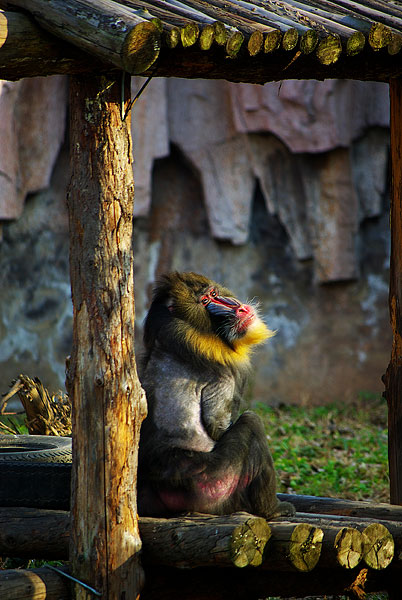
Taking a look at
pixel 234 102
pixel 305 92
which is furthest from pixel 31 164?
pixel 305 92

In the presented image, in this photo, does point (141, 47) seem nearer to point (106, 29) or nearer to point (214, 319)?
point (106, 29)

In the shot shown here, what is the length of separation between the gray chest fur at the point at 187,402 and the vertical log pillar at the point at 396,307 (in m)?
1.07

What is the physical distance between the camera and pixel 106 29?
11.0 feet

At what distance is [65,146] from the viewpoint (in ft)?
35.2

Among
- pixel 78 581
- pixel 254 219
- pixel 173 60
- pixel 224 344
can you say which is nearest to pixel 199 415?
pixel 224 344

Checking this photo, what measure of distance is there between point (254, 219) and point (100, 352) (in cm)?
796

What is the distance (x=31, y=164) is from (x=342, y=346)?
478cm

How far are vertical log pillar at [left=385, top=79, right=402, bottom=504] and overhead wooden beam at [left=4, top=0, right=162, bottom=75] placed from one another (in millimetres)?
2035

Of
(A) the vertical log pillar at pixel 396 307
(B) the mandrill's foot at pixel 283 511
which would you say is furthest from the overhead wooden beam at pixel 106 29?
(B) the mandrill's foot at pixel 283 511

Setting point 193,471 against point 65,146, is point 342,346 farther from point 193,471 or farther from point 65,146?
point 193,471

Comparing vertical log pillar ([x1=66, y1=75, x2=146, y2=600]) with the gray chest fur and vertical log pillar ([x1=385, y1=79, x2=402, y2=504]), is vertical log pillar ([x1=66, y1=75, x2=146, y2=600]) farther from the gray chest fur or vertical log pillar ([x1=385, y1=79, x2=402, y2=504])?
vertical log pillar ([x1=385, y1=79, x2=402, y2=504])

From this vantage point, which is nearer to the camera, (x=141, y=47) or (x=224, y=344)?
(x=141, y=47)

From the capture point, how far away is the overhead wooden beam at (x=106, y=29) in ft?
10.9

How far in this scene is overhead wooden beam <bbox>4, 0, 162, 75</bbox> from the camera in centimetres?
332
